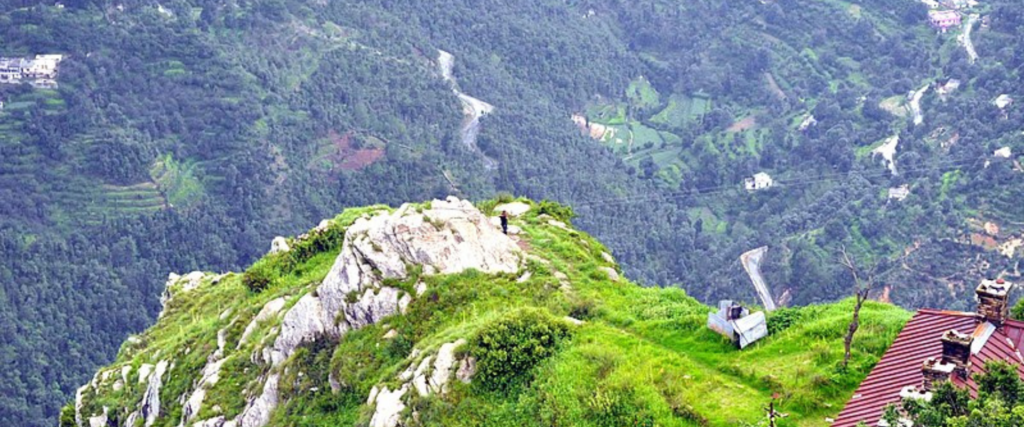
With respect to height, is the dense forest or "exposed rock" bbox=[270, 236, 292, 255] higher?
"exposed rock" bbox=[270, 236, 292, 255]

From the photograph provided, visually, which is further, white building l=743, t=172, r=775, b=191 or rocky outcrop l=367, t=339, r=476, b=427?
white building l=743, t=172, r=775, b=191

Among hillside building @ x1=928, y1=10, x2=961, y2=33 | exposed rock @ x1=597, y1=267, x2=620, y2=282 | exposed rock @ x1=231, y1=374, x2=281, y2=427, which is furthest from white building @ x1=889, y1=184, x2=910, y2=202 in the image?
exposed rock @ x1=231, y1=374, x2=281, y2=427

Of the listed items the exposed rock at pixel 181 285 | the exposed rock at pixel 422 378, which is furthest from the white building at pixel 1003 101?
the exposed rock at pixel 422 378

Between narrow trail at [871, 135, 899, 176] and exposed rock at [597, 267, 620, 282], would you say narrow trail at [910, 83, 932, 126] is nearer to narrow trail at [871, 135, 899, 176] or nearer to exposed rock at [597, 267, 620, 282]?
narrow trail at [871, 135, 899, 176]

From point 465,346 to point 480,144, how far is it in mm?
79057

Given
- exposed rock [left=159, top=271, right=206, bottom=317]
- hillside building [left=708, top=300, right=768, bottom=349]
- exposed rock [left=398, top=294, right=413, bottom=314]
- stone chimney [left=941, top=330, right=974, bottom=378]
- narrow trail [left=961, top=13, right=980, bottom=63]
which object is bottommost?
narrow trail [left=961, top=13, right=980, bottom=63]

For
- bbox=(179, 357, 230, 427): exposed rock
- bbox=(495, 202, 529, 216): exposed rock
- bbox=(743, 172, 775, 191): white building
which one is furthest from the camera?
bbox=(743, 172, 775, 191): white building

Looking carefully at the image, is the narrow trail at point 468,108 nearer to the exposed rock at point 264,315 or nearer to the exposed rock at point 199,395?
the exposed rock at point 264,315

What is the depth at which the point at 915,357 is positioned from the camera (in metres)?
21.9

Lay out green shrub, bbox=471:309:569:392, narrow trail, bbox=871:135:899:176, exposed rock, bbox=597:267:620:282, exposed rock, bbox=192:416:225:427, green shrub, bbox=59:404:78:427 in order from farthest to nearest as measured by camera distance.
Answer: narrow trail, bbox=871:135:899:176, green shrub, bbox=59:404:78:427, exposed rock, bbox=597:267:620:282, exposed rock, bbox=192:416:225:427, green shrub, bbox=471:309:569:392

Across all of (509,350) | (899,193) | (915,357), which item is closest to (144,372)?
(509,350)

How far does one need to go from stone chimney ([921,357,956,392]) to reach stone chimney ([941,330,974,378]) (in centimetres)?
15

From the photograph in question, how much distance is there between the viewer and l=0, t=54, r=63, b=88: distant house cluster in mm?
97688

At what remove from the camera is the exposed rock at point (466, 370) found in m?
26.0
